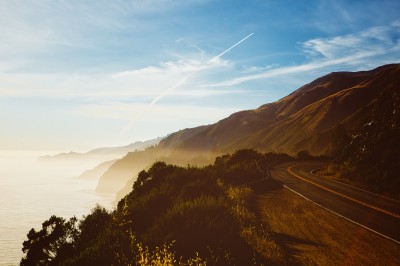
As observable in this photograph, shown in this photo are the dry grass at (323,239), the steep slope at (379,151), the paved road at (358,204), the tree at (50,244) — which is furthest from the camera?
the steep slope at (379,151)

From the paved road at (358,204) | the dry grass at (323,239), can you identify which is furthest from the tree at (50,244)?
the paved road at (358,204)

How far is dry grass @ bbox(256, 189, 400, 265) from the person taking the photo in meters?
7.87

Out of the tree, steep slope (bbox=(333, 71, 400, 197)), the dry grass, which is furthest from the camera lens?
steep slope (bbox=(333, 71, 400, 197))

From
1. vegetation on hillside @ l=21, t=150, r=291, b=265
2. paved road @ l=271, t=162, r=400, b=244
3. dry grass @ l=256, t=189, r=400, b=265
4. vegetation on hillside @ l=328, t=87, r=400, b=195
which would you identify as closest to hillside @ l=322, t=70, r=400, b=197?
vegetation on hillside @ l=328, t=87, r=400, b=195

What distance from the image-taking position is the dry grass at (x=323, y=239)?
7871 mm

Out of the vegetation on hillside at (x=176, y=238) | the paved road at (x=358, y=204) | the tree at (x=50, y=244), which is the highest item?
the vegetation on hillside at (x=176, y=238)

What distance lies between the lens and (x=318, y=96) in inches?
7854

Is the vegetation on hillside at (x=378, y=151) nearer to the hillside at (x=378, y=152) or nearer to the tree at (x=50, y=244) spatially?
the hillside at (x=378, y=152)

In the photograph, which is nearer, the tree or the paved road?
the paved road

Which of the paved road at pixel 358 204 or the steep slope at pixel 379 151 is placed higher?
the steep slope at pixel 379 151

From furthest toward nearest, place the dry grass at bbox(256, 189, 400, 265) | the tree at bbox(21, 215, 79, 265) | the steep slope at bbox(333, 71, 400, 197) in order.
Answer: the steep slope at bbox(333, 71, 400, 197) → the tree at bbox(21, 215, 79, 265) → the dry grass at bbox(256, 189, 400, 265)

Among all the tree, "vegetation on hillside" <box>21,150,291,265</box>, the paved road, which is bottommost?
the tree

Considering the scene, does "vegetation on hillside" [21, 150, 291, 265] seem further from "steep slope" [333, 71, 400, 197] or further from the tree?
"steep slope" [333, 71, 400, 197]

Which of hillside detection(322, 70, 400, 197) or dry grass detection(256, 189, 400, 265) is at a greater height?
hillside detection(322, 70, 400, 197)
